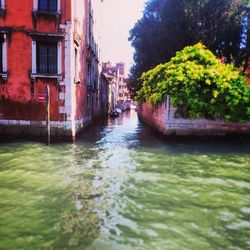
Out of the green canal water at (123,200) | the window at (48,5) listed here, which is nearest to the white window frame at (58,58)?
the window at (48,5)

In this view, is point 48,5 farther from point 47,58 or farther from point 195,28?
point 195,28

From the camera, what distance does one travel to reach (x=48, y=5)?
14.4 metres

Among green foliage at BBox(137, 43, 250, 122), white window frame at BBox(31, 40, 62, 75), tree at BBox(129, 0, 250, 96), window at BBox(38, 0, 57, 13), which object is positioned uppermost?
tree at BBox(129, 0, 250, 96)

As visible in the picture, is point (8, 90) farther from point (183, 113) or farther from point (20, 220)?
point (20, 220)

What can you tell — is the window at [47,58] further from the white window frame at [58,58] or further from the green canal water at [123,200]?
the green canal water at [123,200]

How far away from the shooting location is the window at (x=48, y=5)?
567 inches

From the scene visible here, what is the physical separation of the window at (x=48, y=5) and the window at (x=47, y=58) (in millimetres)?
1505

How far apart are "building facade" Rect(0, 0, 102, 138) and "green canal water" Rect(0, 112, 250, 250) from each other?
319 cm

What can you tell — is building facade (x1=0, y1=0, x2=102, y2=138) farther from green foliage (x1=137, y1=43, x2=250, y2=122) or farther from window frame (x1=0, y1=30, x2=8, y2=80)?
green foliage (x1=137, y1=43, x2=250, y2=122)

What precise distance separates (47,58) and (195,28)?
1259cm

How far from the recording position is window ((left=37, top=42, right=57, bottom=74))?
1452 centimetres

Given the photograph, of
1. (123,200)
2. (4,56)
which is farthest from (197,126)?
(123,200)

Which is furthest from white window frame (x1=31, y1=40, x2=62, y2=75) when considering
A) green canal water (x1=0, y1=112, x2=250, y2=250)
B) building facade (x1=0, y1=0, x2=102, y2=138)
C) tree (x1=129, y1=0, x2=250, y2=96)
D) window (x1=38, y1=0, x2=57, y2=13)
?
tree (x1=129, y1=0, x2=250, y2=96)

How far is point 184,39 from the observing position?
2366cm
